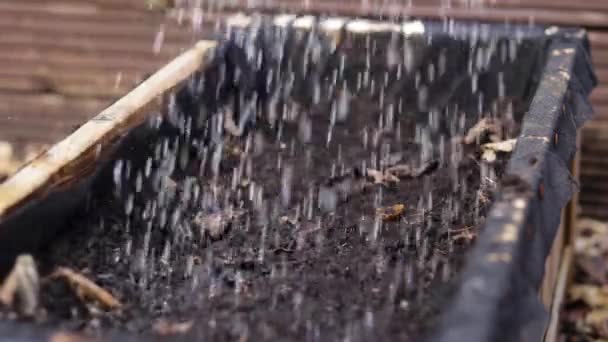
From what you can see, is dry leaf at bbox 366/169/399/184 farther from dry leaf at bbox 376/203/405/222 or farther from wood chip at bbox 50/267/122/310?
wood chip at bbox 50/267/122/310

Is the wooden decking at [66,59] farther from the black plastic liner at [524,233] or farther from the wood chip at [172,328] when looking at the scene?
the wood chip at [172,328]

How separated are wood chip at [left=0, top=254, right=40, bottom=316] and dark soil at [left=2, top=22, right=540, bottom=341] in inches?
2.9

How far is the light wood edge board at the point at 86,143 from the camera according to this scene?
2080 mm

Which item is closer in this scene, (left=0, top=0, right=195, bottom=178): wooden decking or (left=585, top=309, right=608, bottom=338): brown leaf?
(left=585, top=309, right=608, bottom=338): brown leaf

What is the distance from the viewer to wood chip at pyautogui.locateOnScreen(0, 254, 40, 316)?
1.68 metres

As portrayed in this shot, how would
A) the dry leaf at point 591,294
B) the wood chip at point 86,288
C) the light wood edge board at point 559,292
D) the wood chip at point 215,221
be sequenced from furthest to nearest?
the dry leaf at point 591,294
the light wood edge board at point 559,292
the wood chip at point 215,221
the wood chip at point 86,288

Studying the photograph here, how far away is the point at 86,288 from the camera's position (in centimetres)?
198

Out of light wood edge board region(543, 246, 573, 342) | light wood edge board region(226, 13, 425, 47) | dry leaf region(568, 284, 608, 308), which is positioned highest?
light wood edge board region(226, 13, 425, 47)

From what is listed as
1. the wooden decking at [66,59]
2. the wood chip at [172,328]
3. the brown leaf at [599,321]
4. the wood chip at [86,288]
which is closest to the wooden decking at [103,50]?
the wooden decking at [66,59]

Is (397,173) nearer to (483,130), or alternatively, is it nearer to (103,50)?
(483,130)

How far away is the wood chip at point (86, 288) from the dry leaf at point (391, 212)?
3.07 ft

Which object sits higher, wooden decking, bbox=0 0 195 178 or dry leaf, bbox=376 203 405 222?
wooden decking, bbox=0 0 195 178

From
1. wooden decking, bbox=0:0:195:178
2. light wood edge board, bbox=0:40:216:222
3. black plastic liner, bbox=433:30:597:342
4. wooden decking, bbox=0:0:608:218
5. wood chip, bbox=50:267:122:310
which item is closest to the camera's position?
black plastic liner, bbox=433:30:597:342

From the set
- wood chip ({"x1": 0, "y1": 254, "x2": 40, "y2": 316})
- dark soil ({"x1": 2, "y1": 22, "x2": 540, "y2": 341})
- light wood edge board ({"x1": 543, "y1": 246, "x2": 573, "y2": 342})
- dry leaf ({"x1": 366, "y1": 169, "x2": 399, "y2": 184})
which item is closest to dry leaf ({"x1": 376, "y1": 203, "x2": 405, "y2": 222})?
dark soil ({"x1": 2, "y1": 22, "x2": 540, "y2": 341})
